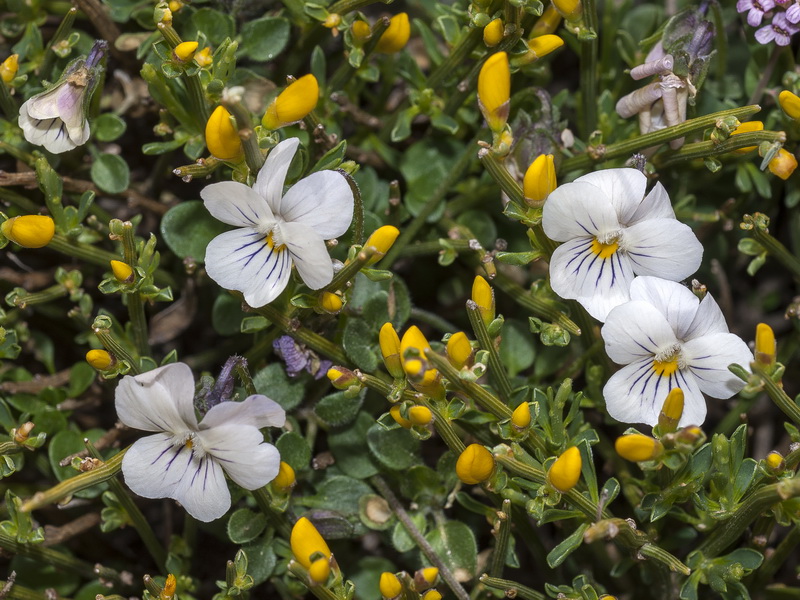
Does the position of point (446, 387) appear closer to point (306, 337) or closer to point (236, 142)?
point (306, 337)

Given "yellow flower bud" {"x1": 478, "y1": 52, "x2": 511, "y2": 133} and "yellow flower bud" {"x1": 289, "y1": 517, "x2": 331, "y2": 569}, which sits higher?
"yellow flower bud" {"x1": 478, "y1": 52, "x2": 511, "y2": 133}

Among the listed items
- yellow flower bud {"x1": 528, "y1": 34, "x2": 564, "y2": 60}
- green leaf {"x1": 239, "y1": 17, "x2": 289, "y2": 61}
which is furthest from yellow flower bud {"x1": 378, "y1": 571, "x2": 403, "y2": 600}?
green leaf {"x1": 239, "y1": 17, "x2": 289, "y2": 61}

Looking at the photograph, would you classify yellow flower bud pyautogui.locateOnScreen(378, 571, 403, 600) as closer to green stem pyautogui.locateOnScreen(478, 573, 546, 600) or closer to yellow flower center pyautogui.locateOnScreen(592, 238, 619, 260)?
green stem pyautogui.locateOnScreen(478, 573, 546, 600)

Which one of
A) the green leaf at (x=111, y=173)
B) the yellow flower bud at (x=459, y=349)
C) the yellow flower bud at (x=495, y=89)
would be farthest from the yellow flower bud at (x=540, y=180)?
the green leaf at (x=111, y=173)

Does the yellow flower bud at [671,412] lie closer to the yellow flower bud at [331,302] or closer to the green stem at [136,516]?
the yellow flower bud at [331,302]

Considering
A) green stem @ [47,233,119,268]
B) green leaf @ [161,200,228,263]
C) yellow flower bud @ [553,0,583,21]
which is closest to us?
yellow flower bud @ [553,0,583,21]
